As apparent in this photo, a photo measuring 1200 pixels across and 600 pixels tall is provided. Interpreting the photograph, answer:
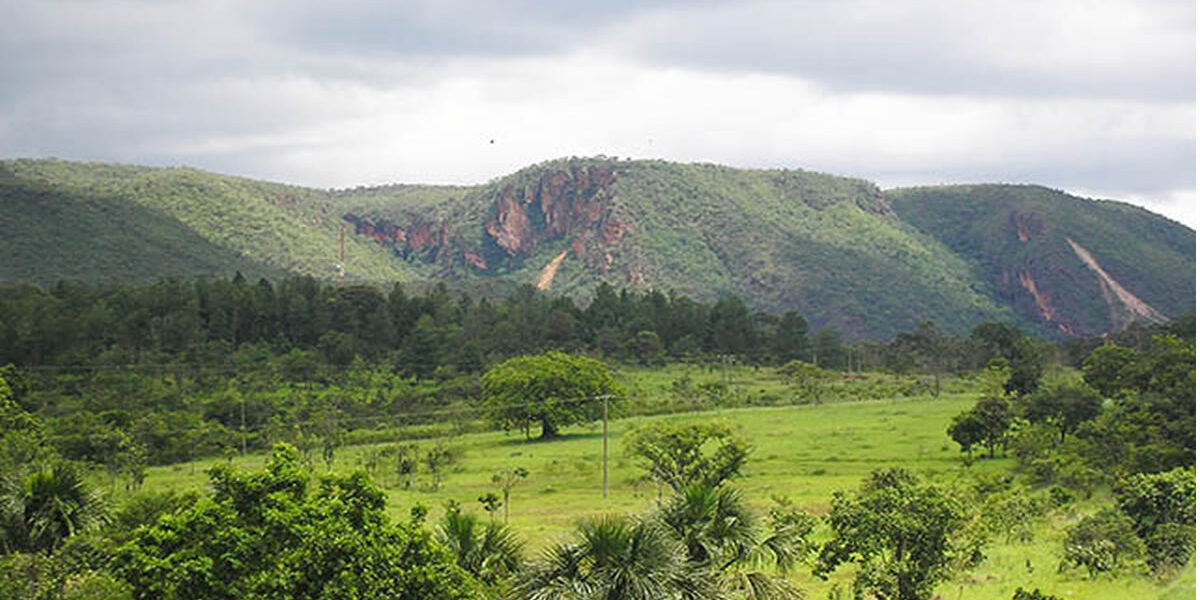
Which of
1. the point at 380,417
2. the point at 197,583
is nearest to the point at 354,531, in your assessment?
the point at 197,583

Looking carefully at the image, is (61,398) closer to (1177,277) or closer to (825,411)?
(825,411)

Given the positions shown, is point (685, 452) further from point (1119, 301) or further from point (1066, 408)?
point (1119, 301)

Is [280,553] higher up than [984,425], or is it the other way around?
[280,553]

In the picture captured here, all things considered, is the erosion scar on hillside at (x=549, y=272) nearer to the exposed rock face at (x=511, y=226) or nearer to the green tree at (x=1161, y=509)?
the exposed rock face at (x=511, y=226)

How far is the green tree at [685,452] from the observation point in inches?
1716

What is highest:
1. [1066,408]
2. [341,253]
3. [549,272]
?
[341,253]

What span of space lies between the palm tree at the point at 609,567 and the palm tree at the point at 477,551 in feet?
6.92

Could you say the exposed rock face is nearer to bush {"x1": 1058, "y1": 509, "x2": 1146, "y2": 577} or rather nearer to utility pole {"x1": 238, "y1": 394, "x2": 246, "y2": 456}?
utility pole {"x1": 238, "y1": 394, "x2": 246, "y2": 456}

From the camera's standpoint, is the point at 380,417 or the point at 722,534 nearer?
the point at 722,534

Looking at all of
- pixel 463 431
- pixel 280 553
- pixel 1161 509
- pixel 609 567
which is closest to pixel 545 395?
pixel 463 431

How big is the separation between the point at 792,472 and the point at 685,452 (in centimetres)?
535

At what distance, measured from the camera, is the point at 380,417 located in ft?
203

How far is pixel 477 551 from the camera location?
19.5 meters

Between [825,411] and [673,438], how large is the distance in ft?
73.2
